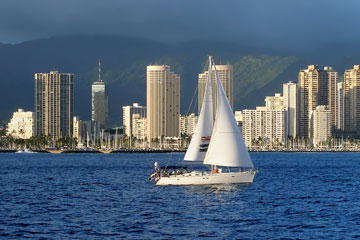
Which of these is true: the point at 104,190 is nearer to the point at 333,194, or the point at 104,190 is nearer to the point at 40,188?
the point at 40,188

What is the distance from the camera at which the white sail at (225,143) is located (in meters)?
89.0

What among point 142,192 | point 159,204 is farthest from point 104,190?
point 159,204

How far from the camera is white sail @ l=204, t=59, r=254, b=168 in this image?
292ft

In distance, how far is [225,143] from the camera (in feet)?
293

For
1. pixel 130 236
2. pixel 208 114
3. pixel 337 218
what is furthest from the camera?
pixel 208 114

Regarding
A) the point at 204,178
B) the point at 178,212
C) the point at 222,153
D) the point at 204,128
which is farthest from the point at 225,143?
the point at 178,212

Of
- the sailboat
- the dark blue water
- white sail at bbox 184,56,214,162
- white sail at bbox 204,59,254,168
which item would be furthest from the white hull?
white sail at bbox 184,56,214,162

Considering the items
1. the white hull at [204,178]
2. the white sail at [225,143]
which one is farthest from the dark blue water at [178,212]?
the white sail at [225,143]

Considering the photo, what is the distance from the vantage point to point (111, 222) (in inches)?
2370

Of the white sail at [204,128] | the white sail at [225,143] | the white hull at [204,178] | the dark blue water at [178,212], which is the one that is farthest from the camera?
the white sail at [204,128]

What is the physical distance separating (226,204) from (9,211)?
19488mm

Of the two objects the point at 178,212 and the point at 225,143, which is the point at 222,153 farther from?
the point at 178,212

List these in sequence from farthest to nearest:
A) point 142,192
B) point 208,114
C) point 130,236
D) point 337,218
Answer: point 208,114, point 142,192, point 337,218, point 130,236

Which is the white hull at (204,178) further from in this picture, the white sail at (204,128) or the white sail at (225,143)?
the white sail at (204,128)
